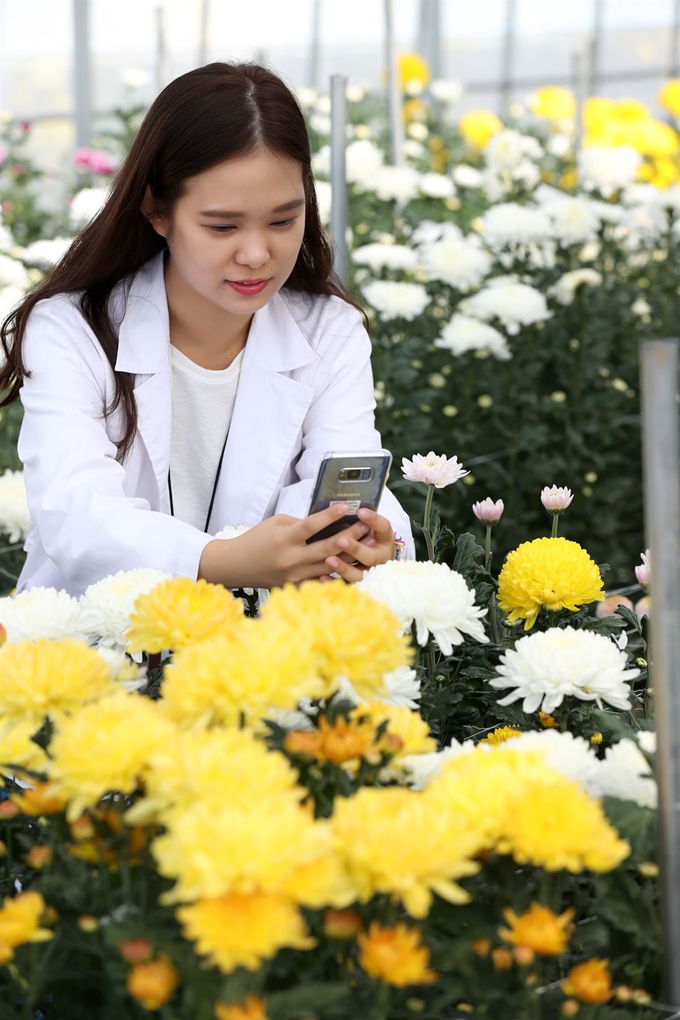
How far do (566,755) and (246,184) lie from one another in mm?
903

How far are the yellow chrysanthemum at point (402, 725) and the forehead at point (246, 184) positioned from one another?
0.86 meters

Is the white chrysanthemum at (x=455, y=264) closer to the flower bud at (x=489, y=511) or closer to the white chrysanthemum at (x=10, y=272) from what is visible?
the white chrysanthemum at (x=10, y=272)

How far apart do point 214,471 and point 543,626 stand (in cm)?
70

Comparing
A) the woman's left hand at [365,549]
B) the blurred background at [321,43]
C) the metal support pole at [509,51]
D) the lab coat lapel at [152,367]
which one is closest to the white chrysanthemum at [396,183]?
the lab coat lapel at [152,367]

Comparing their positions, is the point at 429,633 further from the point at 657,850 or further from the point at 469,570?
the point at 657,850

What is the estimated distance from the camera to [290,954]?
70 centimetres

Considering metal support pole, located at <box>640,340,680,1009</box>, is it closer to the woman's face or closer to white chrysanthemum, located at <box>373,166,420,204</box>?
the woman's face

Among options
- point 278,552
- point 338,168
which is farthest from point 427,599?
point 338,168

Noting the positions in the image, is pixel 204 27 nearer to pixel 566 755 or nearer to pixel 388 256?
pixel 388 256

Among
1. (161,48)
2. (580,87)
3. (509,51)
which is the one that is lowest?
(509,51)

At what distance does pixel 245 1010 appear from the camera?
0.61m

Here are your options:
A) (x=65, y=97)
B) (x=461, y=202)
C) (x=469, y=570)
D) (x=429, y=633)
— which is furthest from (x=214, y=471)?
(x=65, y=97)

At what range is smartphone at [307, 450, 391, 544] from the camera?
47.2 inches

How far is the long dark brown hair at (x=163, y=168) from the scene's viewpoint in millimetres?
1556
